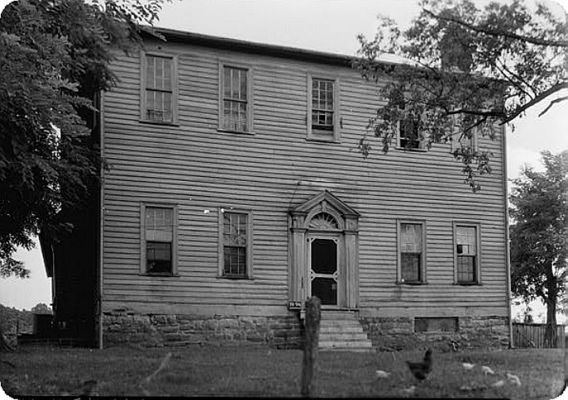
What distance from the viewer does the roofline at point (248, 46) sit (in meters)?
9.09

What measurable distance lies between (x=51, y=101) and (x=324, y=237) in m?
3.38

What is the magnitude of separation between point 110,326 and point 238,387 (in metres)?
2.60

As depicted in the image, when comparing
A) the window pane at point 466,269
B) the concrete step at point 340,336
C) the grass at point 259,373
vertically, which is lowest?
the grass at point 259,373

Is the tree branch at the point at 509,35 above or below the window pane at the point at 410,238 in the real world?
above

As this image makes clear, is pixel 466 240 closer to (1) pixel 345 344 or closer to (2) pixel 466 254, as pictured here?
(2) pixel 466 254

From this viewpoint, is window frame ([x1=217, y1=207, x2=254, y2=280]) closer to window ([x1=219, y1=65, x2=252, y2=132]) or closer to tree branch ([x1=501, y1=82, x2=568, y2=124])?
window ([x1=219, y1=65, x2=252, y2=132])

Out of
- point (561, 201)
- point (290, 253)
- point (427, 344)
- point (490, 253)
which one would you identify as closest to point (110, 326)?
point (290, 253)

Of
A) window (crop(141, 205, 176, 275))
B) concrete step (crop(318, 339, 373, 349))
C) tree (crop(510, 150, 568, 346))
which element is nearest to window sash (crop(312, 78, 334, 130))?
window (crop(141, 205, 176, 275))

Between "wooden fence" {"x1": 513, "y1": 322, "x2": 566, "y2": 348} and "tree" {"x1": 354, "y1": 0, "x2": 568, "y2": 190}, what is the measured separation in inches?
64.2

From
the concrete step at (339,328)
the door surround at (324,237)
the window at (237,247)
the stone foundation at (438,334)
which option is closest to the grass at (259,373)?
the stone foundation at (438,334)

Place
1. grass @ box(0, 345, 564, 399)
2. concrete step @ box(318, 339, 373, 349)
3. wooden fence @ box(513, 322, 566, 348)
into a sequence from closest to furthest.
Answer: grass @ box(0, 345, 564, 399) < concrete step @ box(318, 339, 373, 349) < wooden fence @ box(513, 322, 566, 348)

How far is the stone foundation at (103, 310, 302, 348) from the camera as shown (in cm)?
855

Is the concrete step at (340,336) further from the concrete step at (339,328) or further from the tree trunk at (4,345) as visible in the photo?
the tree trunk at (4,345)

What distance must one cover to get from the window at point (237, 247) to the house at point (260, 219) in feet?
0.08
